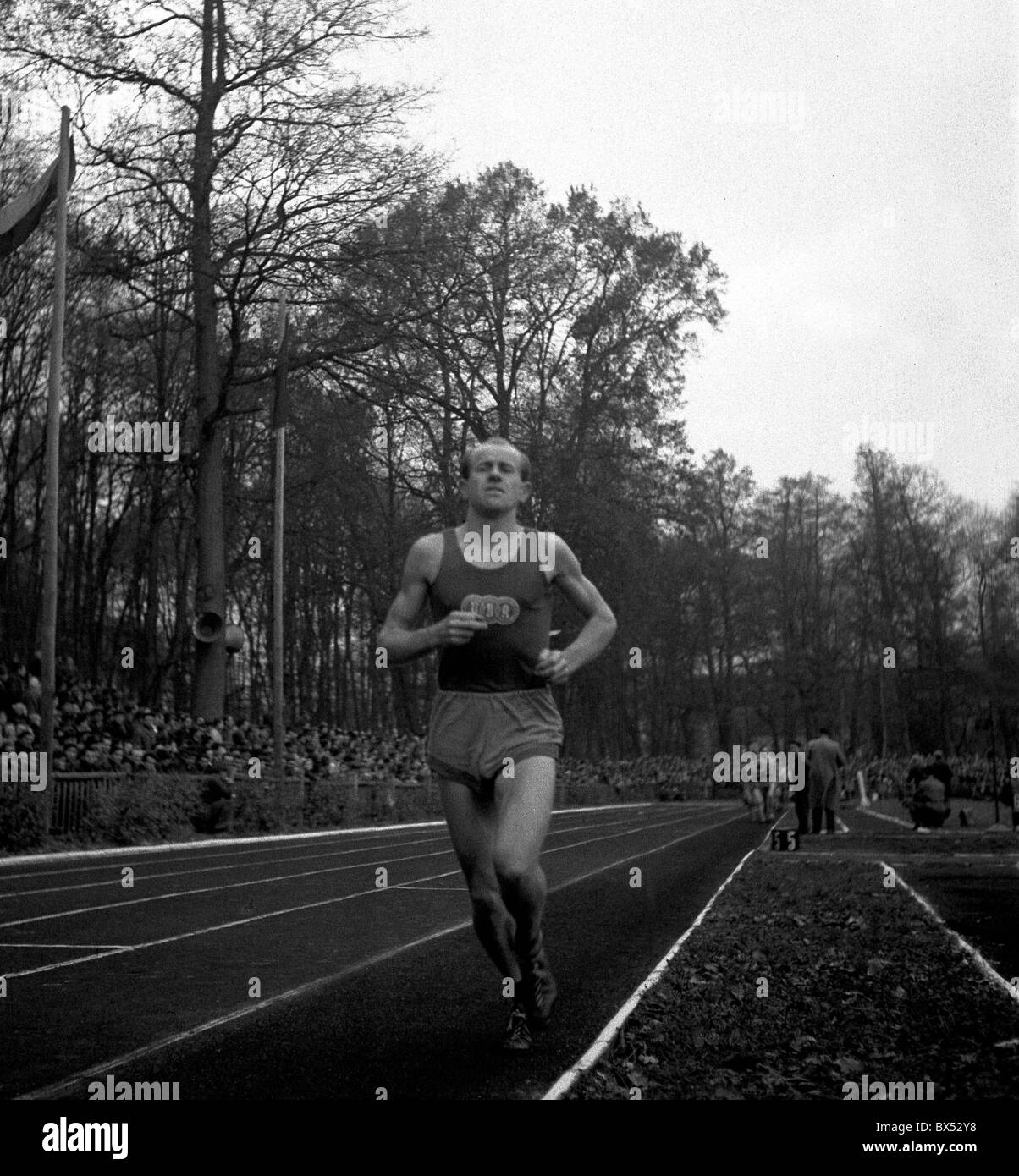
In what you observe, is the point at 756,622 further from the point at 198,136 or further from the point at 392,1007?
the point at 392,1007

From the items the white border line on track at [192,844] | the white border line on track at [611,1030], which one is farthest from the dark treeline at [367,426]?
the white border line on track at [611,1030]

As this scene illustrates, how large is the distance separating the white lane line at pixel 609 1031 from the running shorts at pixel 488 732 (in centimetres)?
98

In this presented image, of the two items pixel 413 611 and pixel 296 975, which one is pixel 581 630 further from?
pixel 296 975

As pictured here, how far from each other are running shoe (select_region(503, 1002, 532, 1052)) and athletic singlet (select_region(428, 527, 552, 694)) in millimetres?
1153

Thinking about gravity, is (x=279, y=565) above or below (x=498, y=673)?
above

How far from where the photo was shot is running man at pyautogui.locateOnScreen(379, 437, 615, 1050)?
5199 millimetres

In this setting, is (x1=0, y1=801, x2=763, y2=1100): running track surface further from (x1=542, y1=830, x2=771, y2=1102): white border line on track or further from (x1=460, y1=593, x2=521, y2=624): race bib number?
(x1=460, y1=593, x2=521, y2=624): race bib number

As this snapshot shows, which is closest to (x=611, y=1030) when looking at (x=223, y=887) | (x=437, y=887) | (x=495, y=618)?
(x=495, y=618)

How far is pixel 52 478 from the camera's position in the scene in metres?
20.4

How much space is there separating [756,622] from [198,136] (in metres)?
32.0

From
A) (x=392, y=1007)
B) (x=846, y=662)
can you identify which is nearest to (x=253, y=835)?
(x=392, y=1007)

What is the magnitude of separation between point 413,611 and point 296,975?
3164 mm

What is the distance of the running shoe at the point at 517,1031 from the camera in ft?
17.7

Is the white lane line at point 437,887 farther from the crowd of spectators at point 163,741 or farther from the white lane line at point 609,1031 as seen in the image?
the crowd of spectators at point 163,741
